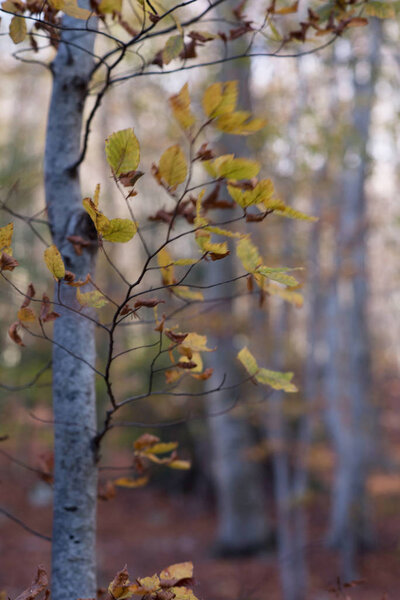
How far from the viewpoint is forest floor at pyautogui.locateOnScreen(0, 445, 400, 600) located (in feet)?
20.5

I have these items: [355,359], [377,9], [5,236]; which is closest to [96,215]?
[5,236]

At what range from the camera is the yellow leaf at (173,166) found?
3.53 ft

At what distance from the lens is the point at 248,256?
1.09 meters

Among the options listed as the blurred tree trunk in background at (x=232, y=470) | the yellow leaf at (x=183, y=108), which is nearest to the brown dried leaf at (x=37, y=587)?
the yellow leaf at (x=183, y=108)

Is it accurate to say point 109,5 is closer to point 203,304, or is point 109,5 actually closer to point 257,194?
point 257,194

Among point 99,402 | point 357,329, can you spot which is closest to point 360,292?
point 357,329

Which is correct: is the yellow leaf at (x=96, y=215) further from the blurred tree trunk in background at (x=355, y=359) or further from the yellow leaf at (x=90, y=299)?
the blurred tree trunk in background at (x=355, y=359)

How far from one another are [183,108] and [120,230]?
0.31 meters

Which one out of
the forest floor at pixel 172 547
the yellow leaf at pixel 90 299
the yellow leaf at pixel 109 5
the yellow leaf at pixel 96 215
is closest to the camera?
the yellow leaf at pixel 96 215

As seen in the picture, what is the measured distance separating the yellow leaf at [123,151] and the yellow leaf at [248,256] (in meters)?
0.27

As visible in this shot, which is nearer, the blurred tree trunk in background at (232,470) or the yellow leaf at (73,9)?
the yellow leaf at (73,9)

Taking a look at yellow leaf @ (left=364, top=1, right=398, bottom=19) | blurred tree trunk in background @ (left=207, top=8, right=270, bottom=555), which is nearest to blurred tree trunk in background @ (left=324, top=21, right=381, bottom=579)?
blurred tree trunk in background @ (left=207, top=8, right=270, bottom=555)

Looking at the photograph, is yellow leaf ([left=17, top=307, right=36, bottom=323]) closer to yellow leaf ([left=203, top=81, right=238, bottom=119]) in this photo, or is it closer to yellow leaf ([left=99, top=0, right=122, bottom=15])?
yellow leaf ([left=203, top=81, right=238, bottom=119])

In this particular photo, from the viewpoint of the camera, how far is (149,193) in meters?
17.0
